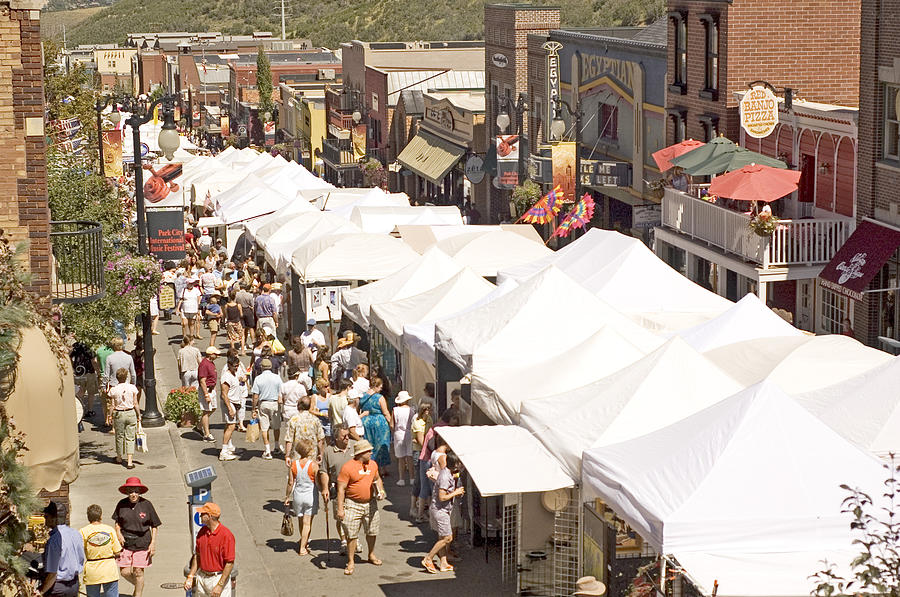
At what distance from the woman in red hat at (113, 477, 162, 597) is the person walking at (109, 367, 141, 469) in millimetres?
5599

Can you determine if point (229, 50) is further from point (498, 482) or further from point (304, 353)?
point (498, 482)

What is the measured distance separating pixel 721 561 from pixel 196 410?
1231 cm

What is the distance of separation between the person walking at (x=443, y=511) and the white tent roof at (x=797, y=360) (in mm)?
3483

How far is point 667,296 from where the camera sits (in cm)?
2075

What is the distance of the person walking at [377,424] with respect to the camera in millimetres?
18172

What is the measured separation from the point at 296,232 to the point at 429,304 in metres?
10.1

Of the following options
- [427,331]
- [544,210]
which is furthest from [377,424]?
[544,210]

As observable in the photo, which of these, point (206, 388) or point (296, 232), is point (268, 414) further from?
point (296, 232)

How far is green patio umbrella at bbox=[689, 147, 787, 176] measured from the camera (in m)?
26.3

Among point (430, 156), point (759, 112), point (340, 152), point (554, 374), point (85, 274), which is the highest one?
point (759, 112)

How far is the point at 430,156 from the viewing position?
173ft

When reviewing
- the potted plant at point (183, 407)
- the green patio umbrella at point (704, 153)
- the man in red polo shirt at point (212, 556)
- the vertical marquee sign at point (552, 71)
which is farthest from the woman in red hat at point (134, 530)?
the vertical marquee sign at point (552, 71)

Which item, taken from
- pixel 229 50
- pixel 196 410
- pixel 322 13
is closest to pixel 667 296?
pixel 196 410

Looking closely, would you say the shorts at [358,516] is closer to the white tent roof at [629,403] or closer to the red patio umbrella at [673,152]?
the white tent roof at [629,403]
